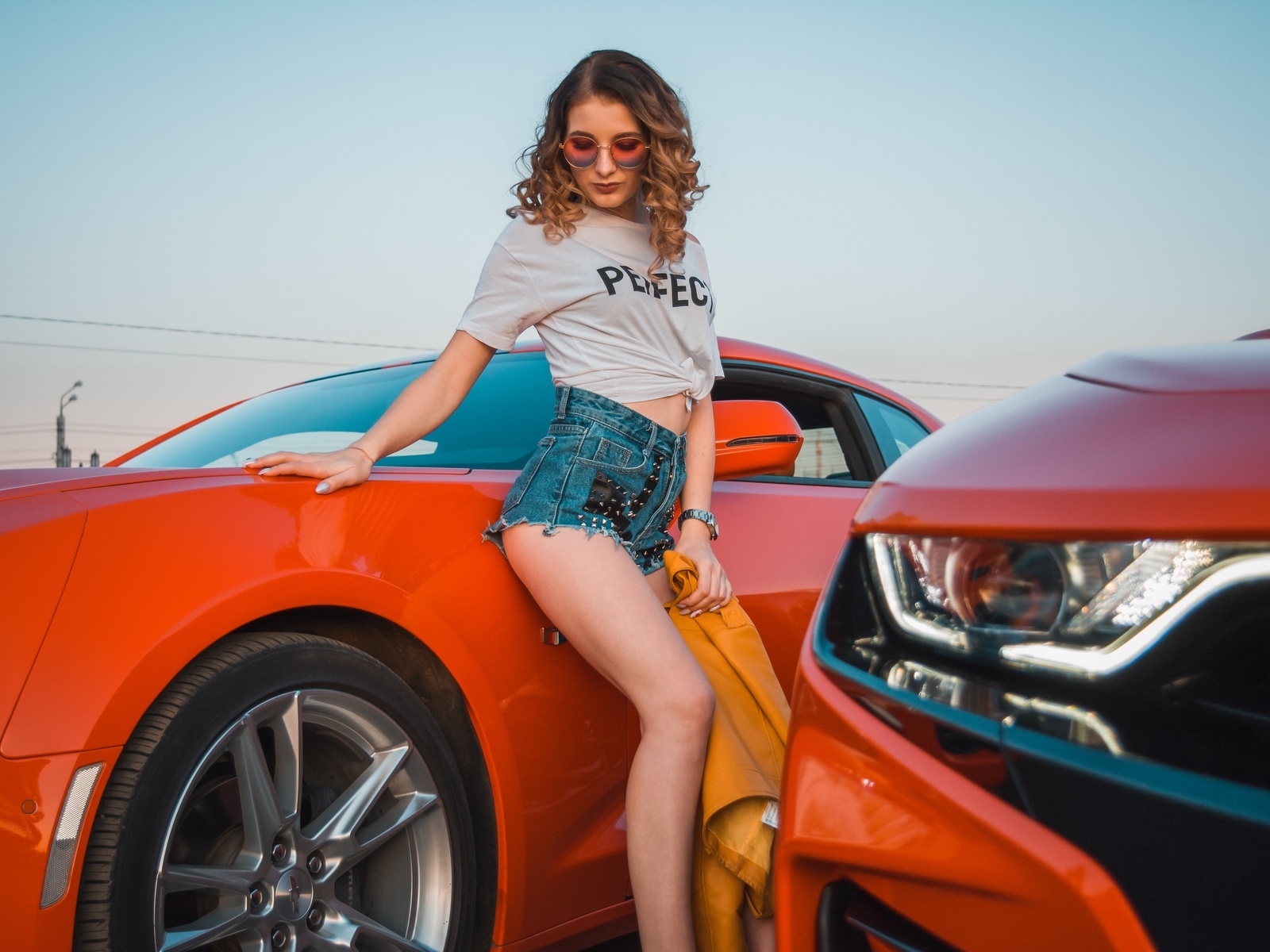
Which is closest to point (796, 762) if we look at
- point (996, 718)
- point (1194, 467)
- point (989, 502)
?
point (996, 718)

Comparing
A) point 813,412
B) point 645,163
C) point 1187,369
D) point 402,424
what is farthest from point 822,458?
point 1187,369

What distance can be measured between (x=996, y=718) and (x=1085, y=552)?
7.0 inches

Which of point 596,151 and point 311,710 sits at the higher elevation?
point 596,151

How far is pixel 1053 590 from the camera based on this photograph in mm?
1025

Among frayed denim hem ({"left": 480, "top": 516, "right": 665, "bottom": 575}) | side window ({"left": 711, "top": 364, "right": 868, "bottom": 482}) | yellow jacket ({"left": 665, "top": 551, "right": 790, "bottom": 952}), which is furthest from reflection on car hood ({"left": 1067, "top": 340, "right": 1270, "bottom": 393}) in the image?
side window ({"left": 711, "top": 364, "right": 868, "bottom": 482})

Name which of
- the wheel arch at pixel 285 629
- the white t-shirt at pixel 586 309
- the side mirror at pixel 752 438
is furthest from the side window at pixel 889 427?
the wheel arch at pixel 285 629

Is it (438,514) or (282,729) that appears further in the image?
(438,514)

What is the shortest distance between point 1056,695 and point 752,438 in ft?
4.92

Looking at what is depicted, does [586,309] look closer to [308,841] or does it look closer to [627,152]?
[627,152]

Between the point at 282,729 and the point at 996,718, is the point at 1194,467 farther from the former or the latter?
the point at 282,729

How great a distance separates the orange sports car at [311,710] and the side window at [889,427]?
110 centimetres

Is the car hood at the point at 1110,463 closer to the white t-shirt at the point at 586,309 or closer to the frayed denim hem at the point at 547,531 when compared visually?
the frayed denim hem at the point at 547,531

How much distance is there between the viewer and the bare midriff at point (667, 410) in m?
2.16

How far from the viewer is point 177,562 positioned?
1569 millimetres
